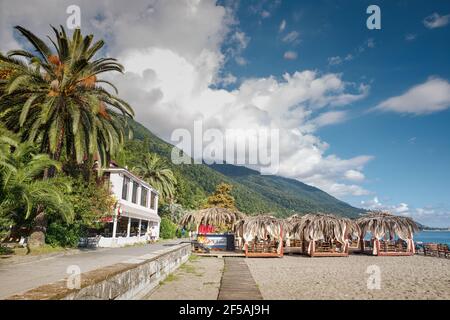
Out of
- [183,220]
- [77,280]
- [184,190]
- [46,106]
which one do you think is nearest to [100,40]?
[46,106]

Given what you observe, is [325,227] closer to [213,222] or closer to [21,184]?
[213,222]

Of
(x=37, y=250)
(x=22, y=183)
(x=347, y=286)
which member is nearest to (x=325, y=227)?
(x=347, y=286)

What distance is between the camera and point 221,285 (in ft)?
34.9

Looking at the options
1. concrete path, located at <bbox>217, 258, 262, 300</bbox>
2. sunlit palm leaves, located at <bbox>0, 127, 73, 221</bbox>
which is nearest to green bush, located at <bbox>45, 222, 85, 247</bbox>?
sunlit palm leaves, located at <bbox>0, 127, 73, 221</bbox>

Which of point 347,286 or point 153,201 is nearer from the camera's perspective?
point 347,286

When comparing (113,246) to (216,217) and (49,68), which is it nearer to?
(216,217)

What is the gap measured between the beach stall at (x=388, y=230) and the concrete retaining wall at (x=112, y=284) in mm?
20294

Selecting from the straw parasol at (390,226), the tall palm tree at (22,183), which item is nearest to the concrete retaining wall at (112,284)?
the tall palm tree at (22,183)

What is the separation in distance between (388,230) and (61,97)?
80.1 ft

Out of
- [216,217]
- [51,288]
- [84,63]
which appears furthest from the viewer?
[216,217]

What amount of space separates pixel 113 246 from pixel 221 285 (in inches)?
745

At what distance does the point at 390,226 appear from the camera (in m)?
25.5

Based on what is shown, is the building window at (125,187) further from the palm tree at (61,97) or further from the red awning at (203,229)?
the palm tree at (61,97)

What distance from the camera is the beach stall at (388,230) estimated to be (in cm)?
2544
